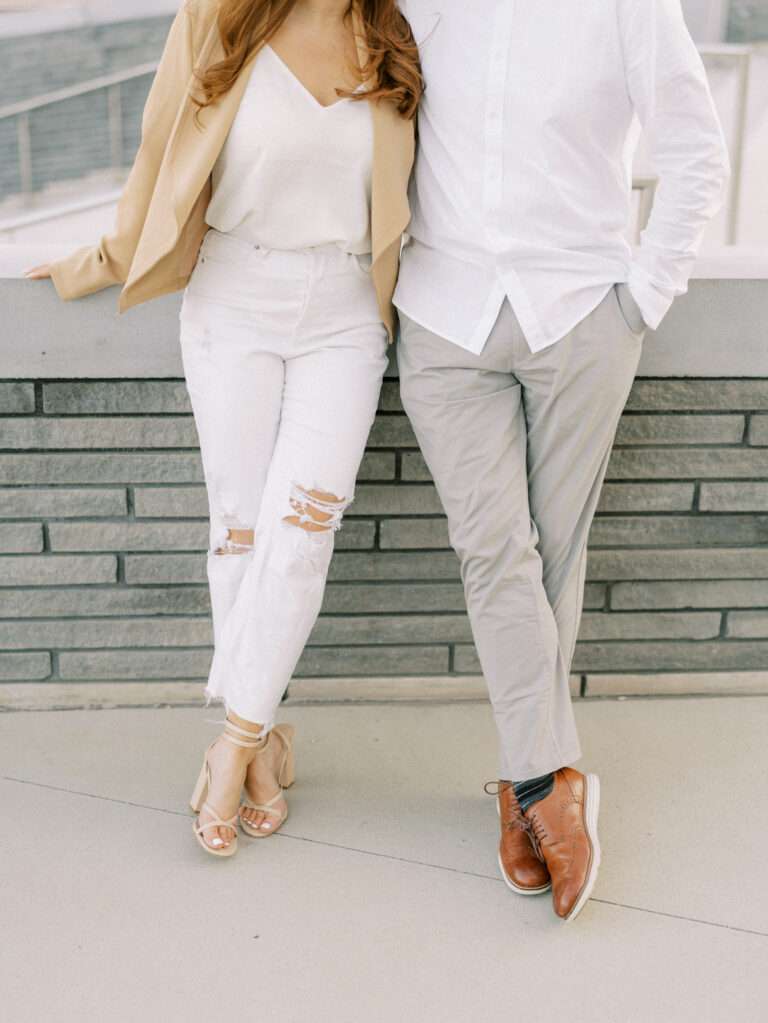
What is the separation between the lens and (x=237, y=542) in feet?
6.72

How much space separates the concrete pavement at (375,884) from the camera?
1.68 m

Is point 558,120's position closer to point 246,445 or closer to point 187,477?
point 246,445

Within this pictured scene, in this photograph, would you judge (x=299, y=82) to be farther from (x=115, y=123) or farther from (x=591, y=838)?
(x=115, y=123)

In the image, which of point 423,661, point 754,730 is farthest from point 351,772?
point 754,730

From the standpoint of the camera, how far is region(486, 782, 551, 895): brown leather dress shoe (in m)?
1.92

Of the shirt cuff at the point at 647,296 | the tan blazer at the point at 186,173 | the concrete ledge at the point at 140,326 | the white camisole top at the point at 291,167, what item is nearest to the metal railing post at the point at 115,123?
the concrete ledge at the point at 140,326

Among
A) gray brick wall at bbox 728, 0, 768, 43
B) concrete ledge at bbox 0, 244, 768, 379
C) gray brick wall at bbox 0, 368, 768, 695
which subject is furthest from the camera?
gray brick wall at bbox 728, 0, 768, 43

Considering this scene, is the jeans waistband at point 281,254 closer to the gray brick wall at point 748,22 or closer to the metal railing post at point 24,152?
the metal railing post at point 24,152

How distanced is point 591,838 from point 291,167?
122cm

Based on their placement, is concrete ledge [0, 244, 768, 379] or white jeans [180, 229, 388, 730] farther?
concrete ledge [0, 244, 768, 379]

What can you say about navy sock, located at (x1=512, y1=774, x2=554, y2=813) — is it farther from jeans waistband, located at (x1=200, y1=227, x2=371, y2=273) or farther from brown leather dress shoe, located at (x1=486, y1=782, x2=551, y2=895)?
jeans waistband, located at (x1=200, y1=227, x2=371, y2=273)

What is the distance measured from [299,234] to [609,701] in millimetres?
1274

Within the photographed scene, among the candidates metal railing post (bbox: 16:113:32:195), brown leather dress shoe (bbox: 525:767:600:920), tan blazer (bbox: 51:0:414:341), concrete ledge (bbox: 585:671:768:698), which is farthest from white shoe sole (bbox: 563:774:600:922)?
metal railing post (bbox: 16:113:32:195)

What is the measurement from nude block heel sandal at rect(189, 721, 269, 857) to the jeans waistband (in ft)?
2.70
